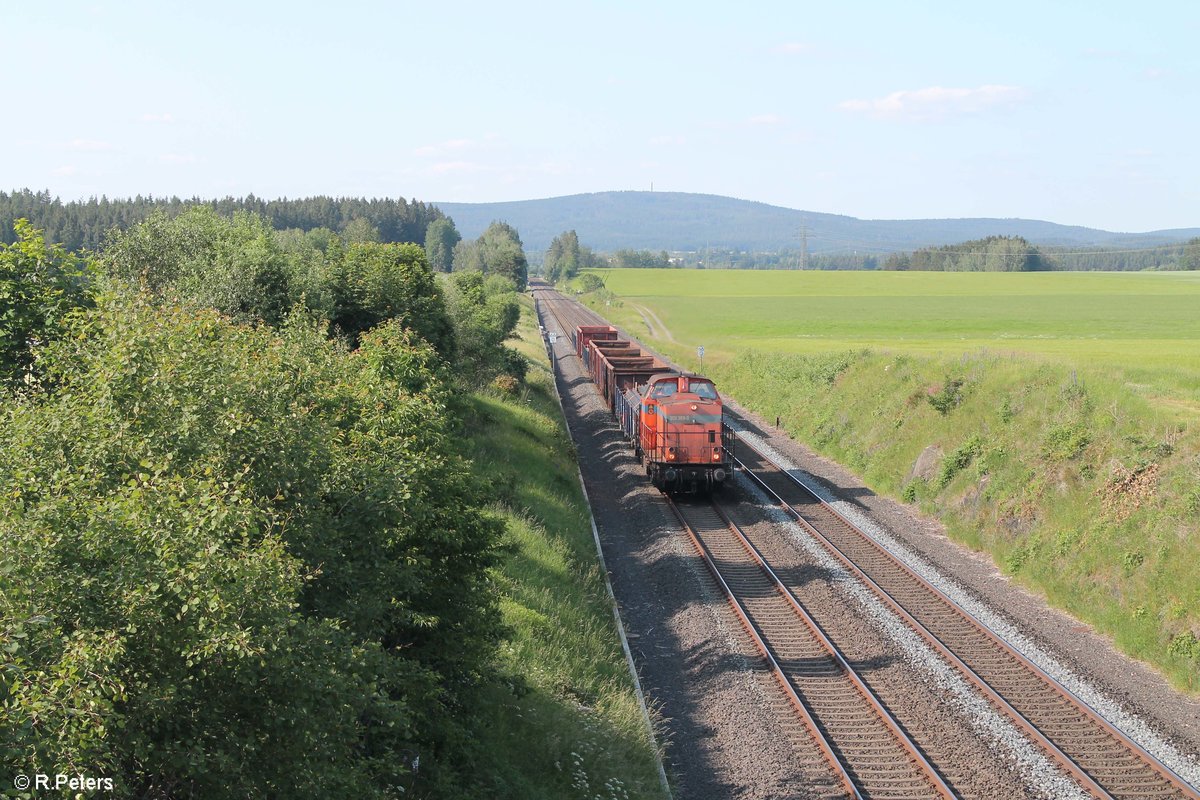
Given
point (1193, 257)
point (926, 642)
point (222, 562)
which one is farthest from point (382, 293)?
point (1193, 257)

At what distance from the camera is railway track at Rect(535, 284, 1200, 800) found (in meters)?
13.5

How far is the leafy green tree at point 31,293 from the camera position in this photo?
12672 millimetres

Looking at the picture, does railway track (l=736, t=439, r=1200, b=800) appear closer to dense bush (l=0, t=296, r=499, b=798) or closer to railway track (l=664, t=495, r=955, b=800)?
railway track (l=664, t=495, r=955, b=800)

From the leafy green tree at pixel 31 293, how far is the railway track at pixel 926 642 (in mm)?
12568

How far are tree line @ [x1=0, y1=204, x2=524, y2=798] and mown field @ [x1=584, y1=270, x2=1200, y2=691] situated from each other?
13.9 m

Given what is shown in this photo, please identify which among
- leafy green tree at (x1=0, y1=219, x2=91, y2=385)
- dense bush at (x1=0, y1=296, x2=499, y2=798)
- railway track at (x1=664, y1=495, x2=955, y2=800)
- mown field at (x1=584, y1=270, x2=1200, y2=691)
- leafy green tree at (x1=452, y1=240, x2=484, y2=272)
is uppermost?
leafy green tree at (x1=452, y1=240, x2=484, y2=272)

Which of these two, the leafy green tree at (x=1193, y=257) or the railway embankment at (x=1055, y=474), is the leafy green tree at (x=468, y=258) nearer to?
the railway embankment at (x=1055, y=474)

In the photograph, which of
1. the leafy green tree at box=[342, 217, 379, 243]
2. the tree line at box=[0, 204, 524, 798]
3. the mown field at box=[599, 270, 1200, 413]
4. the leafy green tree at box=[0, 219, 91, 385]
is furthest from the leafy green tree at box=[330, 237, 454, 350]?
the leafy green tree at box=[342, 217, 379, 243]

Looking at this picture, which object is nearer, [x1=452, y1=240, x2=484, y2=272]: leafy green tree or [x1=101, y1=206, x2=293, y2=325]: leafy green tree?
[x1=101, y1=206, x2=293, y2=325]: leafy green tree

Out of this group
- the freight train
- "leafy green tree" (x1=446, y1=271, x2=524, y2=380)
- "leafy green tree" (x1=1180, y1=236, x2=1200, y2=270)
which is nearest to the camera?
the freight train

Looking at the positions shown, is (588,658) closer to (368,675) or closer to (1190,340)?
(368,675)

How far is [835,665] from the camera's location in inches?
688

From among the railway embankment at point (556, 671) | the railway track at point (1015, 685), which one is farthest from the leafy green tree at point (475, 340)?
the railway track at point (1015, 685)

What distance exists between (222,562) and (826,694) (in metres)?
12.6
